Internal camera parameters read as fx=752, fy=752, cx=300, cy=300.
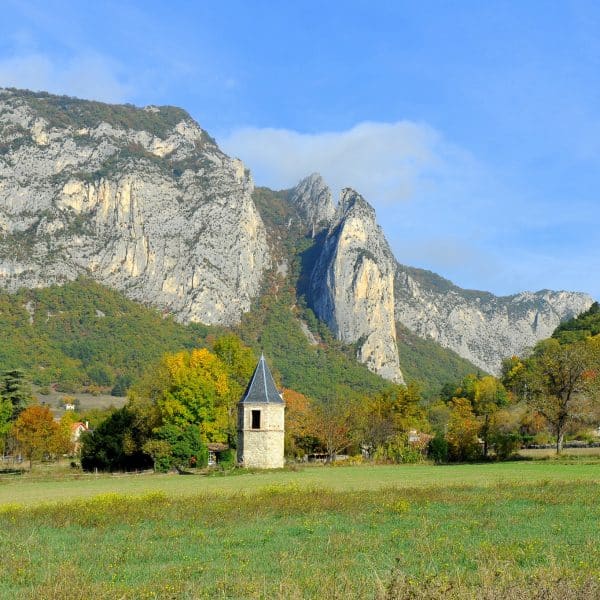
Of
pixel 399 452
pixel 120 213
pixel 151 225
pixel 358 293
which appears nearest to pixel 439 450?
pixel 399 452

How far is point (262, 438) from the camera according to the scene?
4781 centimetres

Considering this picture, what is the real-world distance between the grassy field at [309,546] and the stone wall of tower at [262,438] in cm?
2420

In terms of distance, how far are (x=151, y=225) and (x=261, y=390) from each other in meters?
112

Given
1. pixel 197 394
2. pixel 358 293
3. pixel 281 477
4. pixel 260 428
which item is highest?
pixel 358 293

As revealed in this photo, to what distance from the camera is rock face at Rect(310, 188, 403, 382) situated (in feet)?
581

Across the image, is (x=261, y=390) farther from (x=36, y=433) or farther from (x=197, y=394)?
(x=36, y=433)

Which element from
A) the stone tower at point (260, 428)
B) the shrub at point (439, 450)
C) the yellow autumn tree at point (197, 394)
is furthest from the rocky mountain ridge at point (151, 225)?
the shrub at point (439, 450)

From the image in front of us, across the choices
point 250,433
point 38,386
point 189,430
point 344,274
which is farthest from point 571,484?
point 344,274

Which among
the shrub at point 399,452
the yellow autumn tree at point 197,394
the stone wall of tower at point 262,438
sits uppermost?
the yellow autumn tree at point 197,394

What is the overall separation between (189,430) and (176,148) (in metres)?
139

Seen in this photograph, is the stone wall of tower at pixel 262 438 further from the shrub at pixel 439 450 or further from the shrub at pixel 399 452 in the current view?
the shrub at pixel 439 450

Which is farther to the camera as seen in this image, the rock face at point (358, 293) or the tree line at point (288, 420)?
the rock face at point (358, 293)

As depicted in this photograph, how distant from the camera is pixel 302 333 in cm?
16888

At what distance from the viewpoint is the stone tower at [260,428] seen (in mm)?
47531
